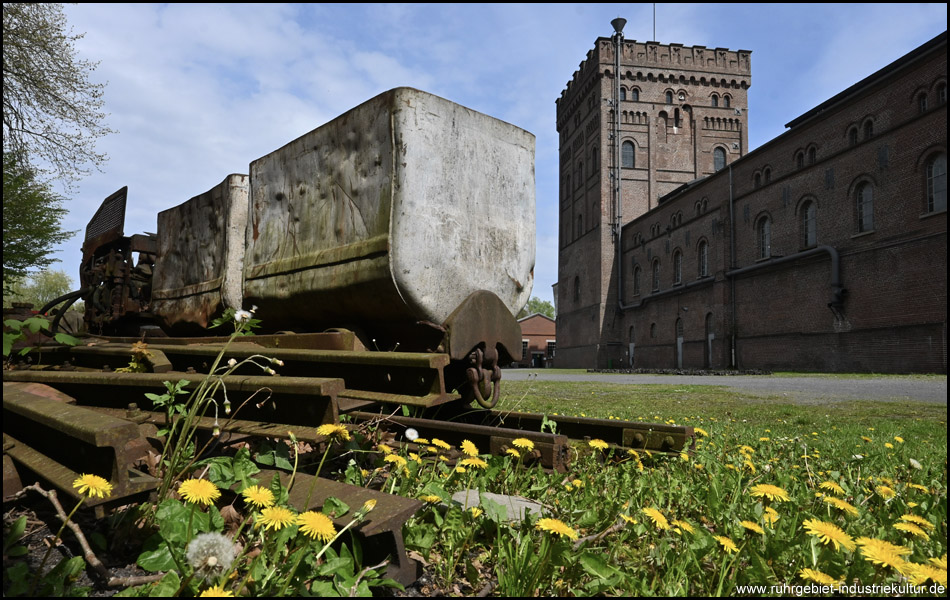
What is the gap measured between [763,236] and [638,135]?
55.4 ft

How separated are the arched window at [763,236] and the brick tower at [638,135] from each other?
13058 mm

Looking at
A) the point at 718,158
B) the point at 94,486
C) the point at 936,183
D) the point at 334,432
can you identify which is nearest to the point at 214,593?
the point at 94,486

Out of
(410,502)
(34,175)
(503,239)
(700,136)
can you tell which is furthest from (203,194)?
(700,136)

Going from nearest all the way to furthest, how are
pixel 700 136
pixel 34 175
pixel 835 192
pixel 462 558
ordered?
pixel 462 558
pixel 34 175
pixel 835 192
pixel 700 136

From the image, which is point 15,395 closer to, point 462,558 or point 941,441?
point 462,558

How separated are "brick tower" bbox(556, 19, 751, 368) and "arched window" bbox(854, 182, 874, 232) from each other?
61.7 ft

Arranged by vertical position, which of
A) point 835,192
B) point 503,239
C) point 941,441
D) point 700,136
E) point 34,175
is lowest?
point 941,441

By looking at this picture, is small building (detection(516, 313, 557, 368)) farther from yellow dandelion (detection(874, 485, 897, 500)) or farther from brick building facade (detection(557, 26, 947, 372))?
yellow dandelion (detection(874, 485, 897, 500))

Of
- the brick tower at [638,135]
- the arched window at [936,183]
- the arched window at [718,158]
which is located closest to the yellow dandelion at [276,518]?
the arched window at [936,183]

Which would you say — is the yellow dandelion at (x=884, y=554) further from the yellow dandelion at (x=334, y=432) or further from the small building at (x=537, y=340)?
the small building at (x=537, y=340)

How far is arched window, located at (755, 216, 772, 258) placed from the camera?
29.6 metres

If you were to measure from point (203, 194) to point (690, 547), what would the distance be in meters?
4.84

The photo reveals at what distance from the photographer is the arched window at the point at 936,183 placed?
20.6 meters

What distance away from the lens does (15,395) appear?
90.4 inches
